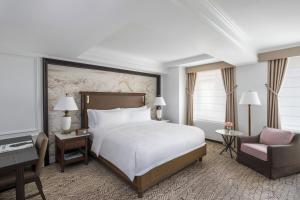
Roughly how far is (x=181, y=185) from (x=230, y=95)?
302 centimetres

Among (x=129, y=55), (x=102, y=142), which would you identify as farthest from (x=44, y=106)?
(x=129, y=55)

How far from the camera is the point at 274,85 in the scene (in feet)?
12.0

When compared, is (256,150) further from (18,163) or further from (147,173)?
(18,163)

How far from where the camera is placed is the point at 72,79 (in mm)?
3625

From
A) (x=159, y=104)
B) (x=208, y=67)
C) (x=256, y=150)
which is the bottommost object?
(x=256, y=150)

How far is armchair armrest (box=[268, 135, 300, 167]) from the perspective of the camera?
2.60m

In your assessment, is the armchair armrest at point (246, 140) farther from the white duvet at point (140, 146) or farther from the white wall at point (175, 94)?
the white wall at point (175, 94)

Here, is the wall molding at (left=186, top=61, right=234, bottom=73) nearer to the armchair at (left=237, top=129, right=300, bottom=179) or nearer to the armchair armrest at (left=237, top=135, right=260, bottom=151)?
the armchair armrest at (left=237, top=135, right=260, bottom=151)

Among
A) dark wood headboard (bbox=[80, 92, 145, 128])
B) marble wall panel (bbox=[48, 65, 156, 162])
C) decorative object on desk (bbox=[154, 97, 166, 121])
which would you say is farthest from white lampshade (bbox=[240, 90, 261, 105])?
marble wall panel (bbox=[48, 65, 156, 162])

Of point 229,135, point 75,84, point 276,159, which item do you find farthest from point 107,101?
point 276,159

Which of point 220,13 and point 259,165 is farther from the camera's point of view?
point 259,165

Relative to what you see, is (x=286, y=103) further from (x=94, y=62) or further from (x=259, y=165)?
(x=94, y=62)

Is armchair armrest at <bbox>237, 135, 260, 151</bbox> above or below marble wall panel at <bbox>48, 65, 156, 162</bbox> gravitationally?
below

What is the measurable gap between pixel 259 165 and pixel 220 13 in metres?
2.69
